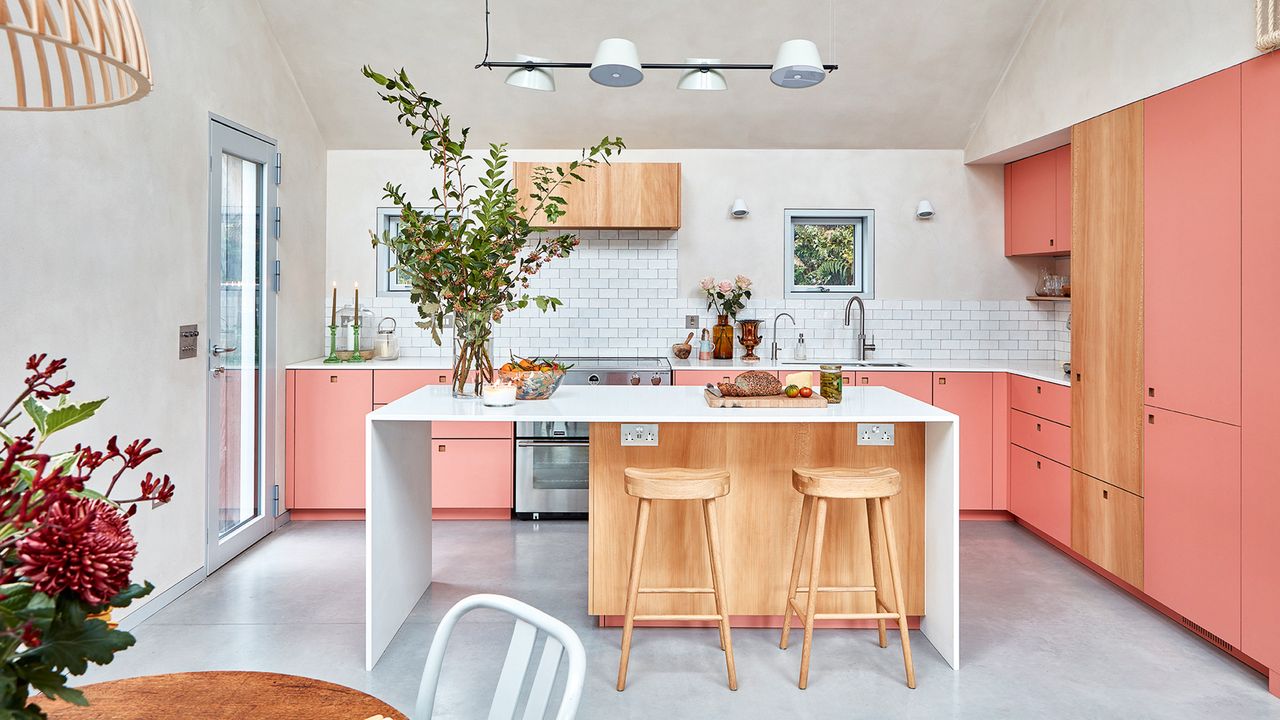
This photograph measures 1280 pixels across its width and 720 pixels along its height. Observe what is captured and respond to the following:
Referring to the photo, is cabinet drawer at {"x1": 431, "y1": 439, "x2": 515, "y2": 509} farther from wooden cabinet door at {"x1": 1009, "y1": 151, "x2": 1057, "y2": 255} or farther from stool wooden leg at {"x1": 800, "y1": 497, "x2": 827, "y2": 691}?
wooden cabinet door at {"x1": 1009, "y1": 151, "x2": 1057, "y2": 255}

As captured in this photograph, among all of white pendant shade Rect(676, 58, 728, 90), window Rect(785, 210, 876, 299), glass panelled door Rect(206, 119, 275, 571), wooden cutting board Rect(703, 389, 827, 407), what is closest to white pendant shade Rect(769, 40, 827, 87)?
white pendant shade Rect(676, 58, 728, 90)

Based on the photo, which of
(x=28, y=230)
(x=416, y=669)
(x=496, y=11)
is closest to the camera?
(x=28, y=230)

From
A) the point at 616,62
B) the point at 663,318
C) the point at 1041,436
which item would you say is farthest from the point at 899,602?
the point at 663,318

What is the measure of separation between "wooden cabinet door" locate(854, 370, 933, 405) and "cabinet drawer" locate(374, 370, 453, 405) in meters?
2.60

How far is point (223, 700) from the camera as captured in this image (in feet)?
4.25

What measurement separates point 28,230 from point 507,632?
88.4 inches

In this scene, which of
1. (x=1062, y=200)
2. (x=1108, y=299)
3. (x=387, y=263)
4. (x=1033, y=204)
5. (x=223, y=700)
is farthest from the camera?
(x=387, y=263)

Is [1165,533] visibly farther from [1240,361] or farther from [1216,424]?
[1240,361]

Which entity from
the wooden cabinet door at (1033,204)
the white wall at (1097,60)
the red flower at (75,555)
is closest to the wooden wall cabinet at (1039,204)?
the wooden cabinet door at (1033,204)

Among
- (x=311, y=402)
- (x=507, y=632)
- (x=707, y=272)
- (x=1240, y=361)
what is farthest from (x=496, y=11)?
(x=1240, y=361)

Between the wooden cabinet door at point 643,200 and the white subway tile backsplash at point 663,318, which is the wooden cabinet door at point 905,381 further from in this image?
the wooden cabinet door at point 643,200

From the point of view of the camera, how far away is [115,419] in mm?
3193

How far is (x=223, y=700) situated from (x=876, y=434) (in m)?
2.60

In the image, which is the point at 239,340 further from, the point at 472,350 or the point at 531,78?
the point at 531,78
